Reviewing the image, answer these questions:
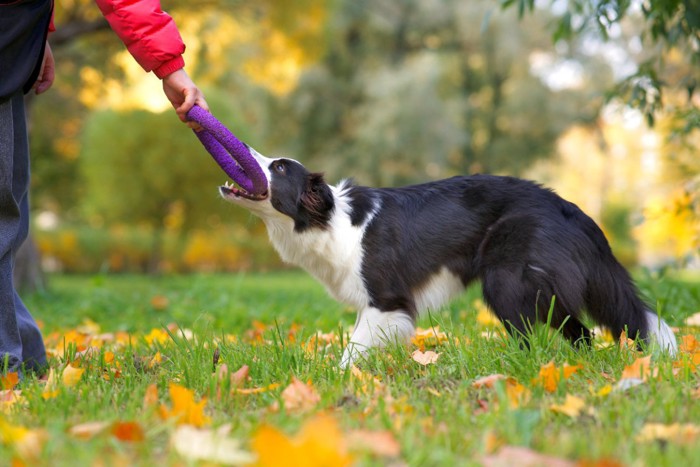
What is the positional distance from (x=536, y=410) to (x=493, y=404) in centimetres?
13

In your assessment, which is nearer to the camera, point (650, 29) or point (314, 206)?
point (314, 206)

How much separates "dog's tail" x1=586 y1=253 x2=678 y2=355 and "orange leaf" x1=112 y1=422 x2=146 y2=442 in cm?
218

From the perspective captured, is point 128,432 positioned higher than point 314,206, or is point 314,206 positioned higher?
point 314,206

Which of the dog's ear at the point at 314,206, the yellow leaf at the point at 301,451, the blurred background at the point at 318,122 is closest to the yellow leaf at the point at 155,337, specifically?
the dog's ear at the point at 314,206

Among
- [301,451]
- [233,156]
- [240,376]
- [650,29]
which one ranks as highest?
[650,29]

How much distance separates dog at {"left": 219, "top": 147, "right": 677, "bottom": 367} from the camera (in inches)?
119

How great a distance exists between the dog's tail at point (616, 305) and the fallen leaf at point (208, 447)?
6.67 ft

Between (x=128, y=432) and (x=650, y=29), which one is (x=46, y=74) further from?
(x=650, y=29)

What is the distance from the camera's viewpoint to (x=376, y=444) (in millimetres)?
1563

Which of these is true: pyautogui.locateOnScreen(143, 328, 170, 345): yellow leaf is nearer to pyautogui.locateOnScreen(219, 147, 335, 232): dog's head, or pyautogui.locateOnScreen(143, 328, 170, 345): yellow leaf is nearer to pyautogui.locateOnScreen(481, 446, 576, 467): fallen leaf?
pyautogui.locateOnScreen(219, 147, 335, 232): dog's head

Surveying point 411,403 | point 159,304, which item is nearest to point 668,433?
point 411,403

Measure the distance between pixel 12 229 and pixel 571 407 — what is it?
2366mm

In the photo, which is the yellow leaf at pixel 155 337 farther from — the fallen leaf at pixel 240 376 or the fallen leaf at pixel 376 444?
the fallen leaf at pixel 376 444

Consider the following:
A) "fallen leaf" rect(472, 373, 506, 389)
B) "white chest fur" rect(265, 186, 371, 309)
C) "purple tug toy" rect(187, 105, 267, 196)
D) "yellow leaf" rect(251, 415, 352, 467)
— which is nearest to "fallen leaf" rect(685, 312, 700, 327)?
"white chest fur" rect(265, 186, 371, 309)
